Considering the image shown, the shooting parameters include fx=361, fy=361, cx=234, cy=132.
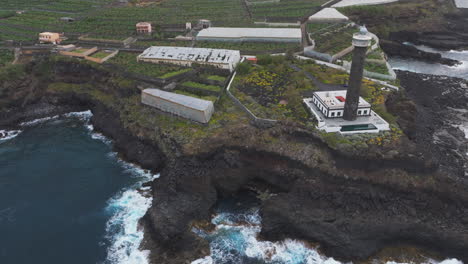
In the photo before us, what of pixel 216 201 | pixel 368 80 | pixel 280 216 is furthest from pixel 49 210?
pixel 368 80

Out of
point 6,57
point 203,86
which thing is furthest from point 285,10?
point 6,57

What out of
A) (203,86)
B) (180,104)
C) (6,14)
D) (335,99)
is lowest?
(180,104)

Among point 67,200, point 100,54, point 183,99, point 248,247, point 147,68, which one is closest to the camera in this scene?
point 248,247

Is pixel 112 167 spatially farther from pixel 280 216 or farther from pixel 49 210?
pixel 280 216

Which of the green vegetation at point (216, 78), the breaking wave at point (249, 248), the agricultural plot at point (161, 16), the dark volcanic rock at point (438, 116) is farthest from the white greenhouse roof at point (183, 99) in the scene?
the agricultural plot at point (161, 16)

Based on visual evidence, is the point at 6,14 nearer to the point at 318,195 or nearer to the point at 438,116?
the point at 318,195

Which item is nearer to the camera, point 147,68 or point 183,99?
point 183,99

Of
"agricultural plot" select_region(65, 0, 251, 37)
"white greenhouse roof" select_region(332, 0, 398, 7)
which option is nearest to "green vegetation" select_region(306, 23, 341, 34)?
"agricultural plot" select_region(65, 0, 251, 37)

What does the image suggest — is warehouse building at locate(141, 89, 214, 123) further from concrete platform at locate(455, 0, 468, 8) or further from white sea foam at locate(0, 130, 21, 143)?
concrete platform at locate(455, 0, 468, 8)
